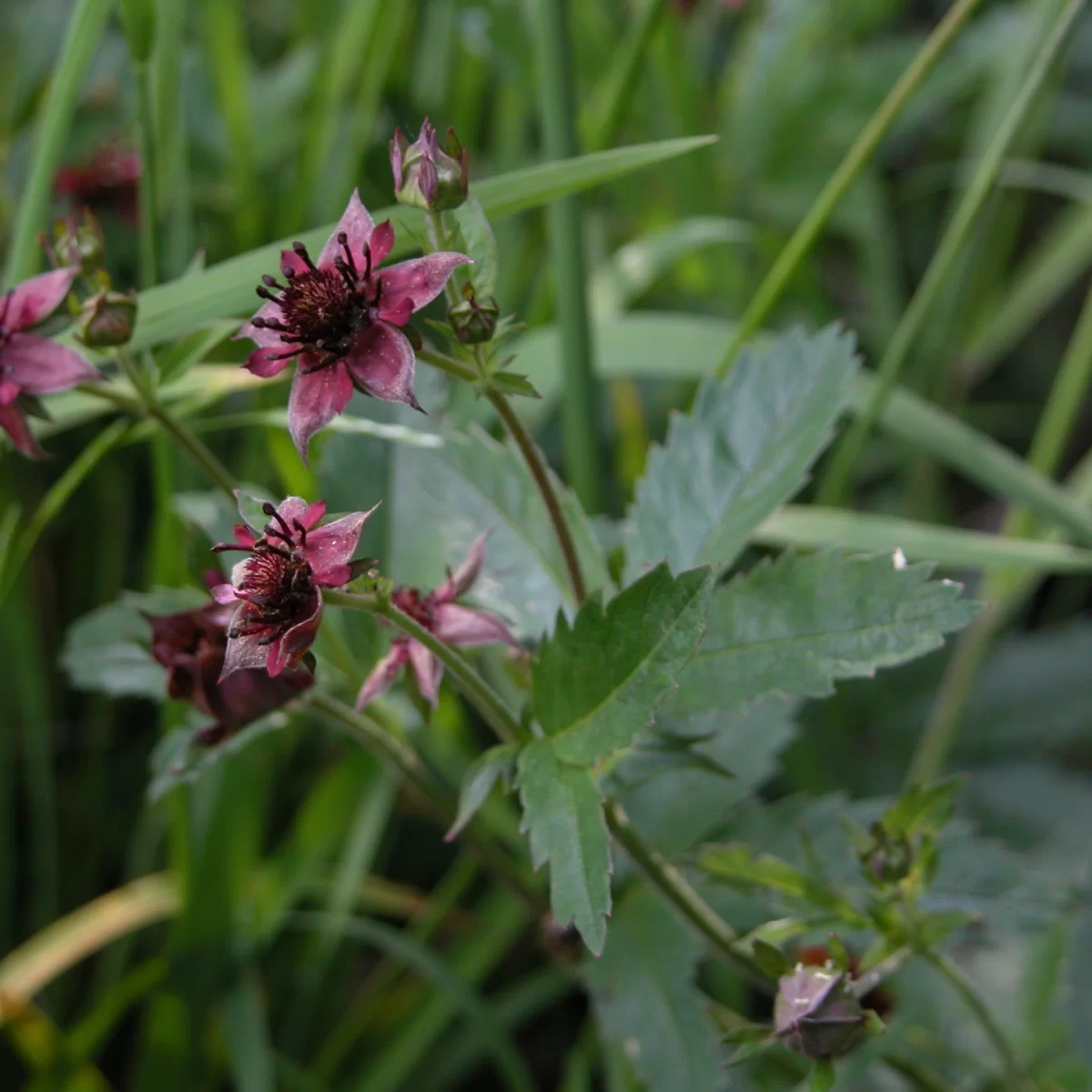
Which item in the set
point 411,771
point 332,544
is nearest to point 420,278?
point 332,544

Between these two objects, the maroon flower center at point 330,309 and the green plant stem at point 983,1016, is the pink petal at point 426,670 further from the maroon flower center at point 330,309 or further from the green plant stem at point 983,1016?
the green plant stem at point 983,1016

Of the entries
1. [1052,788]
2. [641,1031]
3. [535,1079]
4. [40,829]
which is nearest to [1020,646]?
[1052,788]

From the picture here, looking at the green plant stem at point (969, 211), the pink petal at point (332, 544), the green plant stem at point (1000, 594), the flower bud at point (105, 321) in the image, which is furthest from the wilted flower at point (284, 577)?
the green plant stem at point (1000, 594)

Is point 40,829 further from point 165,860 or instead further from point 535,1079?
point 535,1079

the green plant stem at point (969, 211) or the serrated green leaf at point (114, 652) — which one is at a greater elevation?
the green plant stem at point (969, 211)

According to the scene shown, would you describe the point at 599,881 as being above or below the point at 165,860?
above

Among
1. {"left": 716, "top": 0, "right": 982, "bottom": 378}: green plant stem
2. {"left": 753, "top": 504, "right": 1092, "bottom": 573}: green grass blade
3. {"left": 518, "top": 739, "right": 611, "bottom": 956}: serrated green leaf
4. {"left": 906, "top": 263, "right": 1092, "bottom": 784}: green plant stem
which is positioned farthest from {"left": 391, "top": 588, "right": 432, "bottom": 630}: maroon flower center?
{"left": 906, "top": 263, "right": 1092, "bottom": 784}: green plant stem

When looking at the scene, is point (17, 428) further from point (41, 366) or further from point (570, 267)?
point (570, 267)
